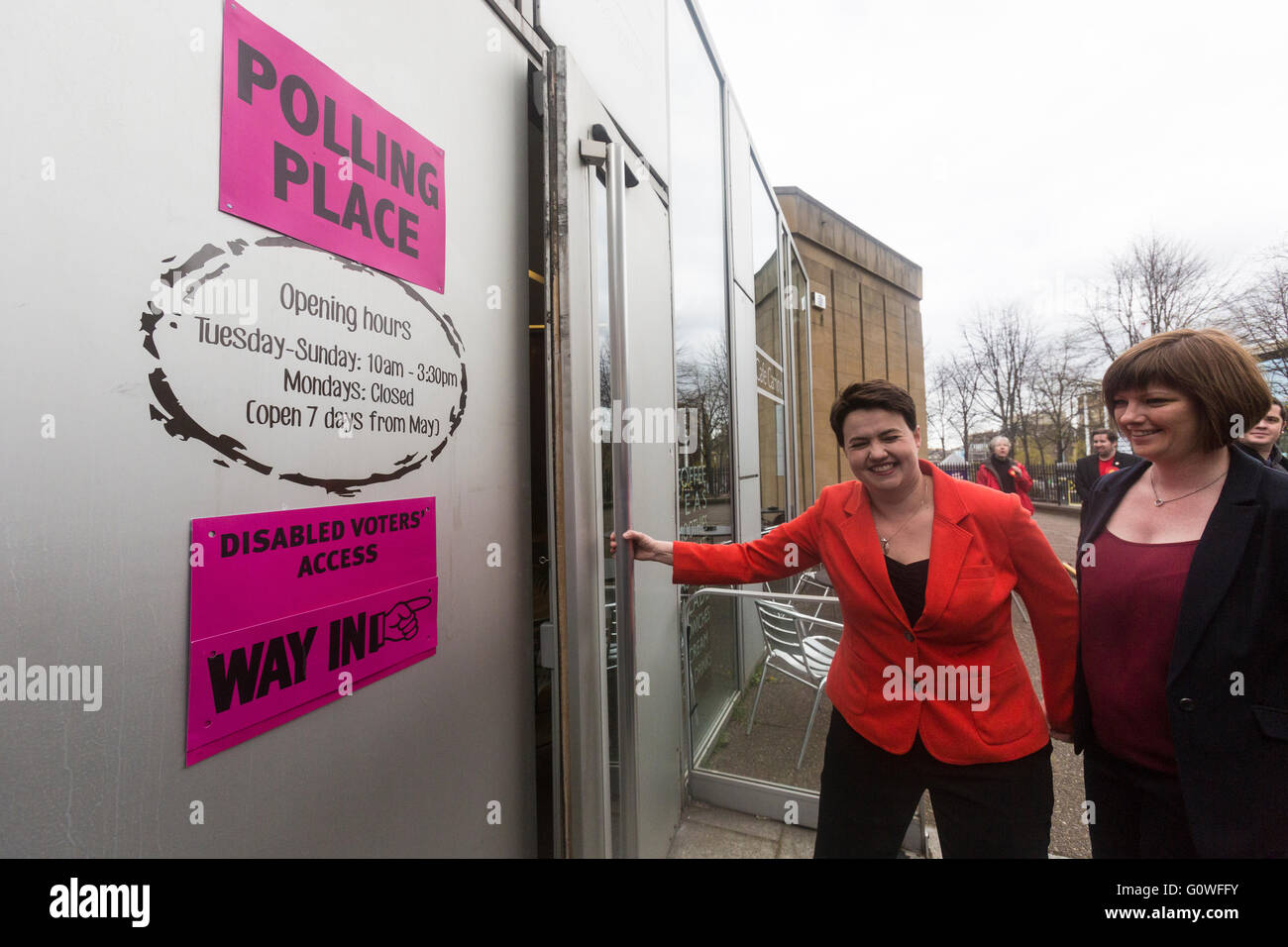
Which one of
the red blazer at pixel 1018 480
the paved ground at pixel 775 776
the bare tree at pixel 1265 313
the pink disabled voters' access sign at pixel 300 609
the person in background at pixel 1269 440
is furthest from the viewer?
the bare tree at pixel 1265 313

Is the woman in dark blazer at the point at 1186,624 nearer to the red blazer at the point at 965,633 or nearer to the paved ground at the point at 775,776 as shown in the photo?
the red blazer at the point at 965,633

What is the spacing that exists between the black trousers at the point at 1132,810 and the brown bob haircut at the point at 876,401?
3.22ft

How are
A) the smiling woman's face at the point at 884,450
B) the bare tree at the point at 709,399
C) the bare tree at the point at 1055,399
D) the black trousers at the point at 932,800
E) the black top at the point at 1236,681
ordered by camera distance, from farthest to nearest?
the bare tree at the point at 1055,399
the bare tree at the point at 709,399
the smiling woman's face at the point at 884,450
the black trousers at the point at 932,800
the black top at the point at 1236,681

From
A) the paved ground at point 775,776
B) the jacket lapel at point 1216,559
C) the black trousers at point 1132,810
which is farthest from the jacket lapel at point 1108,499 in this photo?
→ the paved ground at point 775,776

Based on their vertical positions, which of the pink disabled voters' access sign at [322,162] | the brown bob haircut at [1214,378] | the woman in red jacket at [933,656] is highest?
the pink disabled voters' access sign at [322,162]

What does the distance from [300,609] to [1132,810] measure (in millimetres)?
1941

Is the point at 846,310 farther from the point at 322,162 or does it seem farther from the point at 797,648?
the point at 322,162

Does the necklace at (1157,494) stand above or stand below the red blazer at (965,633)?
above

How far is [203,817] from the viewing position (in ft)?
2.82

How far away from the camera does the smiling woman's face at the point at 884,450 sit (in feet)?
5.13

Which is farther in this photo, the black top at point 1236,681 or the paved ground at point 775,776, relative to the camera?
the paved ground at point 775,776

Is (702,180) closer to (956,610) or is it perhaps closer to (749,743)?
(956,610)

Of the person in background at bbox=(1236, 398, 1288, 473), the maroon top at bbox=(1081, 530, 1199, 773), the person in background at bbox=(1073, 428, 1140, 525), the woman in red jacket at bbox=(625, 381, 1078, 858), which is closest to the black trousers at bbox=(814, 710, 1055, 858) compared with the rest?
the woman in red jacket at bbox=(625, 381, 1078, 858)

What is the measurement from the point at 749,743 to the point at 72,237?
367 centimetres
